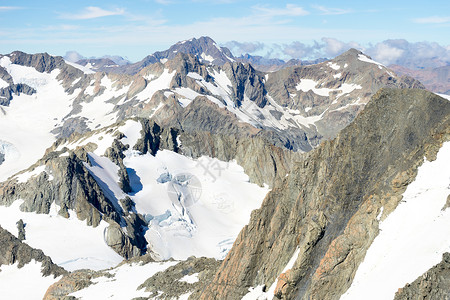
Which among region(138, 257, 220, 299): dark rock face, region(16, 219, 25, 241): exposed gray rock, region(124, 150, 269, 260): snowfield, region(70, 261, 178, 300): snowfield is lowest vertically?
region(124, 150, 269, 260): snowfield

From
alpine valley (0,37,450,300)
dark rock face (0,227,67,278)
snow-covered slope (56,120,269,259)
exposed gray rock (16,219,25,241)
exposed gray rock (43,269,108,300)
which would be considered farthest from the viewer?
snow-covered slope (56,120,269,259)

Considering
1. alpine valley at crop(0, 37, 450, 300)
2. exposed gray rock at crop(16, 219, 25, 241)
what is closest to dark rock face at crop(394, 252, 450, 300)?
alpine valley at crop(0, 37, 450, 300)

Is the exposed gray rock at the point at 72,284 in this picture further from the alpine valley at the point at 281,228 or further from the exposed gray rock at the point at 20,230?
the exposed gray rock at the point at 20,230

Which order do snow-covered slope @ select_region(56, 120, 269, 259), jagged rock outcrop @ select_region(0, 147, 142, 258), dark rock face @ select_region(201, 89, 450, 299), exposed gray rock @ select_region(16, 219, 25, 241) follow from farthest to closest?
snow-covered slope @ select_region(56, 120, 269, 259), jagged rock outcrop @ select_region(0, 147, 142, 258), exposed gray rock @ select_region(16, 219, 25, 241), dark rock face @ select_region(201, 89, 450, 299)

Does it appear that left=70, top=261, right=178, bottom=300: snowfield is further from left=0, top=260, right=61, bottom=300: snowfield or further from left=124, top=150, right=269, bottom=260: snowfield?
left=124, top=150, right=269, bottom=260: snowfield

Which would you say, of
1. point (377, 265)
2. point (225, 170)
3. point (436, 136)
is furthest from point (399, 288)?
point (225, 170)

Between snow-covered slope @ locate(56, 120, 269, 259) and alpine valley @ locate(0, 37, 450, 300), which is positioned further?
snow-covered slope @ locate(56, 120, 269, 259)

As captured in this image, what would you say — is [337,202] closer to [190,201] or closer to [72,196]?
[72,196]
